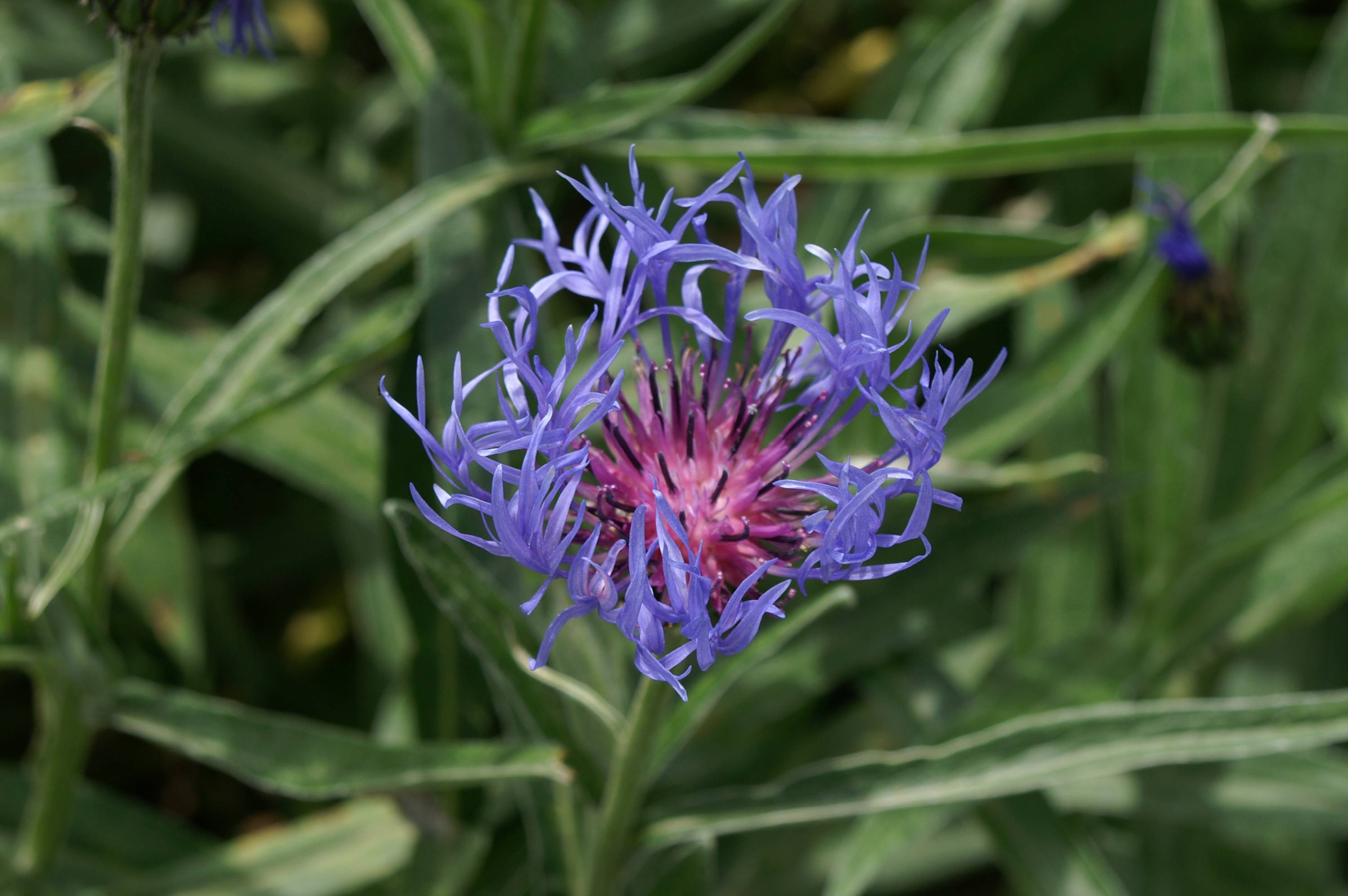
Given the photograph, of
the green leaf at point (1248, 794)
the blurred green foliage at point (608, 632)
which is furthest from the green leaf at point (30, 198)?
the green leaf at point (1248, 794)

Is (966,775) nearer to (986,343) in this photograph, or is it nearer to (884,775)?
(884,775)

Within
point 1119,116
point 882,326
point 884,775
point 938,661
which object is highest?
point 1119,116

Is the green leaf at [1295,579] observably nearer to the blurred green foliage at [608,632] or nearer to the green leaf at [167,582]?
the blurred green foliage at [608,632]

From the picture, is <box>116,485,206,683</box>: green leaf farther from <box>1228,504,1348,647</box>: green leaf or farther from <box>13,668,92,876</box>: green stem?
<box>1228,504,1348,647</box>: green leaf

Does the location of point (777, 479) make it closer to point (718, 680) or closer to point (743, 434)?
point (743, 434)

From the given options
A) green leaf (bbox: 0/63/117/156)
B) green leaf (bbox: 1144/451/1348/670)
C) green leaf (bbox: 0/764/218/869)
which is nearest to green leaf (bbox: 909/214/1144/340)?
green leaf (bbox: 1144/451/1348/670)

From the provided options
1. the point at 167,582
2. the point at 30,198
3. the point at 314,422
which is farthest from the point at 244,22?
the point at 167,582

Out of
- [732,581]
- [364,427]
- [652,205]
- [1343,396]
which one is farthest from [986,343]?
Result: [732,581]

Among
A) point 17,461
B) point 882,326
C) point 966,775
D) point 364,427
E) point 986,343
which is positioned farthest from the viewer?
point 986,343
